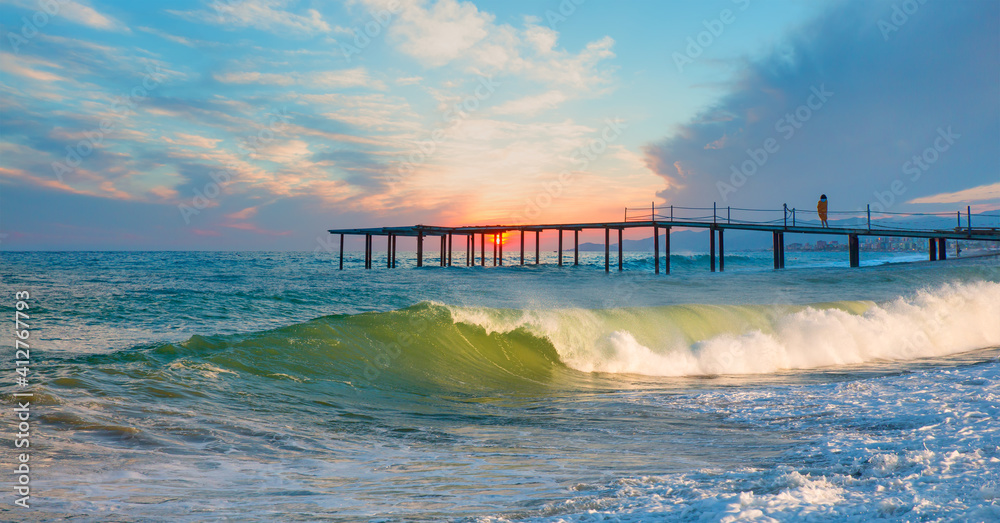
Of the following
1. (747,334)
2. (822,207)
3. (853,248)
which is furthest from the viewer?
(853,248)

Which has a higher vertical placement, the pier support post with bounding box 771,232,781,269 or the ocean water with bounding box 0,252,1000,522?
the pier support post with bounding box 771,232,781,269

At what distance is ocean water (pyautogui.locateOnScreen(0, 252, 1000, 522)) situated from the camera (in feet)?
11.1

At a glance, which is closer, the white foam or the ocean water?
the ocean water

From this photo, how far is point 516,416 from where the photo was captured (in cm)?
668

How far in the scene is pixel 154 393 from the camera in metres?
6.48

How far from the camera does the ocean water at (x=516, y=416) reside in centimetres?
338

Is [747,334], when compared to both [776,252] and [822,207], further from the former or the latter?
[776,252]

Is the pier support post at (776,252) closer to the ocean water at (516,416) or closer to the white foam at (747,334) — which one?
the white foam at (747,334)

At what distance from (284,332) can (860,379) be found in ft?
32.9

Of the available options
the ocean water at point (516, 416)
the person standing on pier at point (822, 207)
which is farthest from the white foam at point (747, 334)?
the person standing on pier at point (822, 207)

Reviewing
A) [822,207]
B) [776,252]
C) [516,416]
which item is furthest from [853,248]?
[516,416]

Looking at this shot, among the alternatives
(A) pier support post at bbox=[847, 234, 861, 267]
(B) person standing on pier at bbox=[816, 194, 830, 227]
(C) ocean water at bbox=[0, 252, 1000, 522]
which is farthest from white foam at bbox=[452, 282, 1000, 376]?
(A) pier support post at bbox=[847, 234, 861, 267]

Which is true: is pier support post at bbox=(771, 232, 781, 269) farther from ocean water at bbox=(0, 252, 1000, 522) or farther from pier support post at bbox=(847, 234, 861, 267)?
ocean water at bbox=(0, 252, 1000, 522)

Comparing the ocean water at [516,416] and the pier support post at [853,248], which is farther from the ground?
the pier support post at [853,248]
